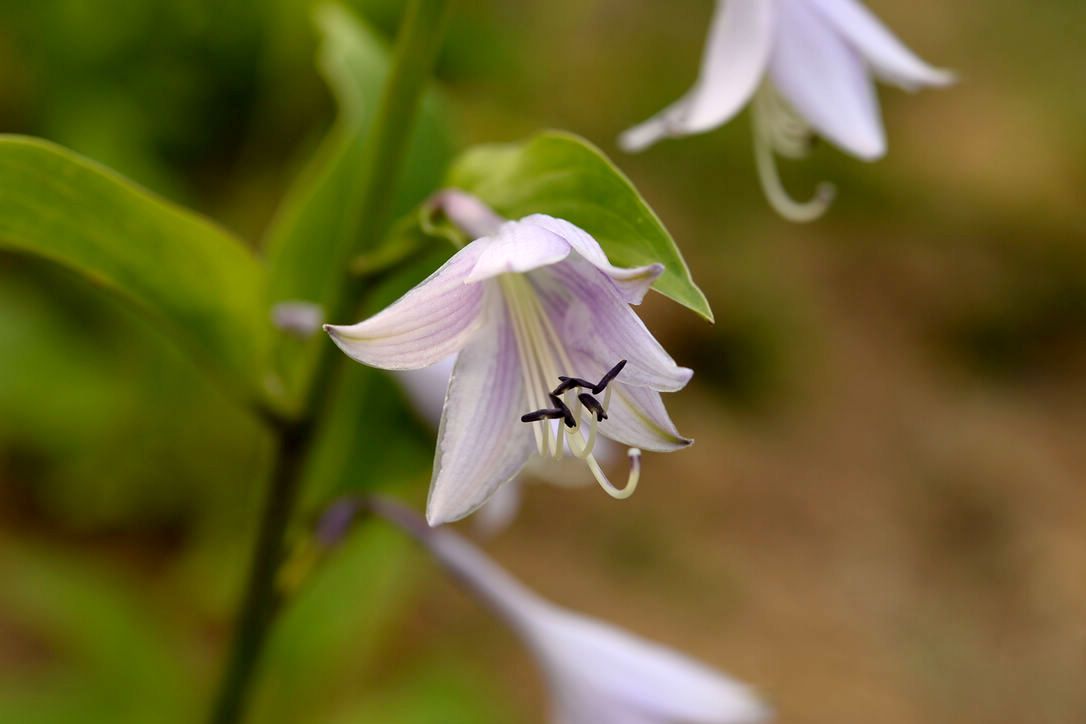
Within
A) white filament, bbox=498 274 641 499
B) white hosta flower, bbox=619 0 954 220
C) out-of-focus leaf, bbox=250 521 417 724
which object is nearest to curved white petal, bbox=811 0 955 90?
white hosta flower, bbox=619 0 954 220

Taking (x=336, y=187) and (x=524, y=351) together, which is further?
(x=336, y=187)

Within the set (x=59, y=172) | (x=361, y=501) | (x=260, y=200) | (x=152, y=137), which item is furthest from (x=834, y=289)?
(x=59, y=172)

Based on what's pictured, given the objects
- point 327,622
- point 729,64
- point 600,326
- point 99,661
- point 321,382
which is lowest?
point 99,661

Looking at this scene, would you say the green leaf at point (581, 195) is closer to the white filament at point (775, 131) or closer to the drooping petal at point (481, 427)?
the drooping petal at point (481, 427)

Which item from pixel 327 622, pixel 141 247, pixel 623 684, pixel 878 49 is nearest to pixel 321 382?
pixel 141 247

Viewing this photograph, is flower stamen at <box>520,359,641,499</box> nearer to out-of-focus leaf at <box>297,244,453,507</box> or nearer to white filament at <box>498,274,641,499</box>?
white filament at <box>498,274,641,499</box>

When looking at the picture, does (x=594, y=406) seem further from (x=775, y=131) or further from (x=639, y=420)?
(x=775, y=131)
